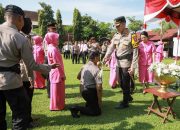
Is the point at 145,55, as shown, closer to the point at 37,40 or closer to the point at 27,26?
the point at 37,40

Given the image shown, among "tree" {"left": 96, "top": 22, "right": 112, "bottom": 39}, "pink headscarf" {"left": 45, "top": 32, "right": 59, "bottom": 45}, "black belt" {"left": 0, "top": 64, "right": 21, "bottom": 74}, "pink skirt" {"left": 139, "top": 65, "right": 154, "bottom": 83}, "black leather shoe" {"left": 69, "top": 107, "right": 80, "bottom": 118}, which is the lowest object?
"black leather shoe" {"left": 69, "top": 107, "right": 80, "bottom": 118}

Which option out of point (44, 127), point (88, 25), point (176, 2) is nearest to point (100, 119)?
point (44, 127)

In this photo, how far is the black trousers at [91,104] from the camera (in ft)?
19.0

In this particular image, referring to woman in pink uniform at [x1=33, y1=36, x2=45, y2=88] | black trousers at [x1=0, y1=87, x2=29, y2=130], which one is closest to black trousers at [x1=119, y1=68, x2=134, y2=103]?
black trousers at [x1=0, y1=87, x2=29, y2=130]

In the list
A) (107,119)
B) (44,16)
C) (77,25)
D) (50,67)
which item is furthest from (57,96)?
(77,25)

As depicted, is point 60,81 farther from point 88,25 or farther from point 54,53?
point 88,25

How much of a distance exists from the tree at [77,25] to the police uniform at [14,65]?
48.4 meters

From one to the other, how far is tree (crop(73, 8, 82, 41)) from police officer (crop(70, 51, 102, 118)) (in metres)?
46.1

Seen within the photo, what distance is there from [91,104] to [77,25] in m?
47.1

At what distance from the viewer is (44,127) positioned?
5.08m

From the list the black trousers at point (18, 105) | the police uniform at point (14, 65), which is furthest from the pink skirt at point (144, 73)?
the black trousers at point (18, 105)

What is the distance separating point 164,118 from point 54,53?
2796 mm

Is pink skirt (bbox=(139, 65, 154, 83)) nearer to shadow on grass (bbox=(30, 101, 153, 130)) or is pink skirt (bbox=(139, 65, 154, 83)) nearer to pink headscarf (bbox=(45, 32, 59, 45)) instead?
shadow on grass (bbox=(30, 101, 153, 130))

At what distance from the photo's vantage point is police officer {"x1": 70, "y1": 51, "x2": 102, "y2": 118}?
5764 mm
